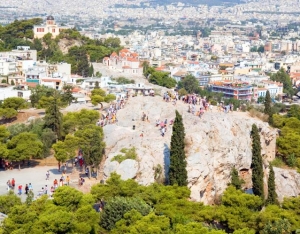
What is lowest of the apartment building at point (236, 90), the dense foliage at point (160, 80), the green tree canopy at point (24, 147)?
the apartment building at point (236, 90)

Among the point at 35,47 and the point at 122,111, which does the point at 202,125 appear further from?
the point at 35,47

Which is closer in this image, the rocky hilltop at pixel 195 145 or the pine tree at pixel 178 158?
the pine tree at pixel 178 158

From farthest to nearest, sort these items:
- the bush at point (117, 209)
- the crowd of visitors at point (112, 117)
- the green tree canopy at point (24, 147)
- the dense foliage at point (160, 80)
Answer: the dense foliage at point (160, 80) → the crowd of visitors at point (112, 117) → the green tree canopy at point (24, 147) → the bush at point (117, 209)

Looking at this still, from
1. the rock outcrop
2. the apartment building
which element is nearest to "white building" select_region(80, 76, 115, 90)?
the apartment building

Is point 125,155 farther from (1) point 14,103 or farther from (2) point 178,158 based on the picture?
(1) point 14,103

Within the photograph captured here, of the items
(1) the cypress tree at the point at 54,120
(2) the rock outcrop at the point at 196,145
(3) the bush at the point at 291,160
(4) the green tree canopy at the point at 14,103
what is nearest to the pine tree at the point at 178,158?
(2) the rock outcrop at the point at 196,145

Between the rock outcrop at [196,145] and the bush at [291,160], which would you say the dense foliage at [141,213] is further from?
the bush at [291,160]

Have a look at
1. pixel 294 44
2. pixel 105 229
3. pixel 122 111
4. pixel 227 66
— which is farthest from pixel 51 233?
pixel 294 44
